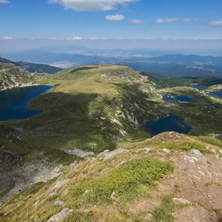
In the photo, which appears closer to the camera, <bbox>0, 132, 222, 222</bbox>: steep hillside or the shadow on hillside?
<bbox>0, 132, 222, 222</bbox>: steep hillside

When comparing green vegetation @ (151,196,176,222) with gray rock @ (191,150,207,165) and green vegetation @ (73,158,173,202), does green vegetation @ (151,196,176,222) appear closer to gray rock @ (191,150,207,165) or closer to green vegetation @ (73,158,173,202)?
green vegetation @ (73,158,173,202)

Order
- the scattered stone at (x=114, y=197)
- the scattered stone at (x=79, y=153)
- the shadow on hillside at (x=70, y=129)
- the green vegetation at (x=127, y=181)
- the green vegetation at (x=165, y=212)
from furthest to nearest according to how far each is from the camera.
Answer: the shadow on hillside at (x=70, y=129) → the scattered stone at (x=79, y=153) → the green vegetation at (x=127, y=181) → the scattered stone at (x=114, y=197) → the green vegetation at (x=165, y=212)

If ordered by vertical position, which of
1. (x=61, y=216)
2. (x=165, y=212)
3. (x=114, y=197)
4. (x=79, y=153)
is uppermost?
(x=165, y=212)

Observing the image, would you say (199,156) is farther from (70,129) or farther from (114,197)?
(70,129)

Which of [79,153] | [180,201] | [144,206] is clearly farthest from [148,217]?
[79,153]

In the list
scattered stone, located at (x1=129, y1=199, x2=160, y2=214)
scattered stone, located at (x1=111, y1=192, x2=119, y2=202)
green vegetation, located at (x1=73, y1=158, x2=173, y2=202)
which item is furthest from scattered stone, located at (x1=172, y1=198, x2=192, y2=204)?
scattered stone, located at (x1=111, y1=192, x2=119, y2=202)

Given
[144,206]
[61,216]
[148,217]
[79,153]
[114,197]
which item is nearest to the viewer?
[148,217]

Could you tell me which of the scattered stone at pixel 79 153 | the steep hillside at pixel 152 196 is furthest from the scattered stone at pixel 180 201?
the scattered stone at pixel 79 153

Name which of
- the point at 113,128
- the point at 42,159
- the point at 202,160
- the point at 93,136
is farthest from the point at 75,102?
the point at 202,160

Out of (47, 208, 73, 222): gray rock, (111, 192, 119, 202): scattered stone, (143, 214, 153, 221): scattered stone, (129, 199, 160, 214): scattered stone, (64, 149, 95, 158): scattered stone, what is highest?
(143, 214, 153, 221): scattered stone

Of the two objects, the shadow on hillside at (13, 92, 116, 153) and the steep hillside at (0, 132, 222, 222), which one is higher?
the steep hillside at (0, 132, 222, 222)

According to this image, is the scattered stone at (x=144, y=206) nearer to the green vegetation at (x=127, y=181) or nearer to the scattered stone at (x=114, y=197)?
the scattered stone at (x=114, y=197)

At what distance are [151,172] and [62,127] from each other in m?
117

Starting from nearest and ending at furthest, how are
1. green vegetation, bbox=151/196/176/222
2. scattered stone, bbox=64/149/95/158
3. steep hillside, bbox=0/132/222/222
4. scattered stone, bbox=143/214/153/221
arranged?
green vegetation, bbox=151/196/176/222 → scattered stone, bbox=143/214/153/221 → steep hillside, bbox=0/132/222/222 → scattered stone, bbox=64/149/95/158
